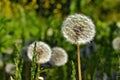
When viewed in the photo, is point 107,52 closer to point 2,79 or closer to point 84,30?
point 2,79

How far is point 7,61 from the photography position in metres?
4.61

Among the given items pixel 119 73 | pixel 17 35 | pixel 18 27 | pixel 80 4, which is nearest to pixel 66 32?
pixel 119 73

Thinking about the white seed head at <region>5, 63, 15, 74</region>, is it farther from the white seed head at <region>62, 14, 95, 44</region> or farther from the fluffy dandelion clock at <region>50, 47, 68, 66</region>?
the white seed head at <region>62, 14, 95, 44</region>

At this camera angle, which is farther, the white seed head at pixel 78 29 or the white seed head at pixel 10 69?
the white seed head at pixel 10 69

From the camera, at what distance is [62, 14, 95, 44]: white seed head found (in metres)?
2.73

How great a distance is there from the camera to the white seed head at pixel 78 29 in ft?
8.96

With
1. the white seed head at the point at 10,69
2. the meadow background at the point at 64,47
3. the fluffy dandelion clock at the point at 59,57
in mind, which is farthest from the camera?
the white seed head at the point at 10,69

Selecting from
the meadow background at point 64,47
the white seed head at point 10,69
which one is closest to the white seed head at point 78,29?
the meadow background at point 64,47

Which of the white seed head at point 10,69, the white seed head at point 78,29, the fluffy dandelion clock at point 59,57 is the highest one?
the white seed head at point 78,29

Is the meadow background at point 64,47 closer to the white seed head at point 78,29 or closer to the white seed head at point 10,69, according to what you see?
the white seed head at point 10,69

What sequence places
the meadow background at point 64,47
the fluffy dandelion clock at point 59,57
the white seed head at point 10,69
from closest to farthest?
the fluffy dandelion clock at point 59,57 → the meadow background at point 64,47 → the white seed head at point 10,69

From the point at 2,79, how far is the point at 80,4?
1.49 meters

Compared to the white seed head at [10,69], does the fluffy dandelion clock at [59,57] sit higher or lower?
higher

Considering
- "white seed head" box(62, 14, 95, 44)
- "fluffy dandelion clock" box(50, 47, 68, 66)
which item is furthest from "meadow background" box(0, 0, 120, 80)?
"white seed head" box(62, 14, 95, 44)
